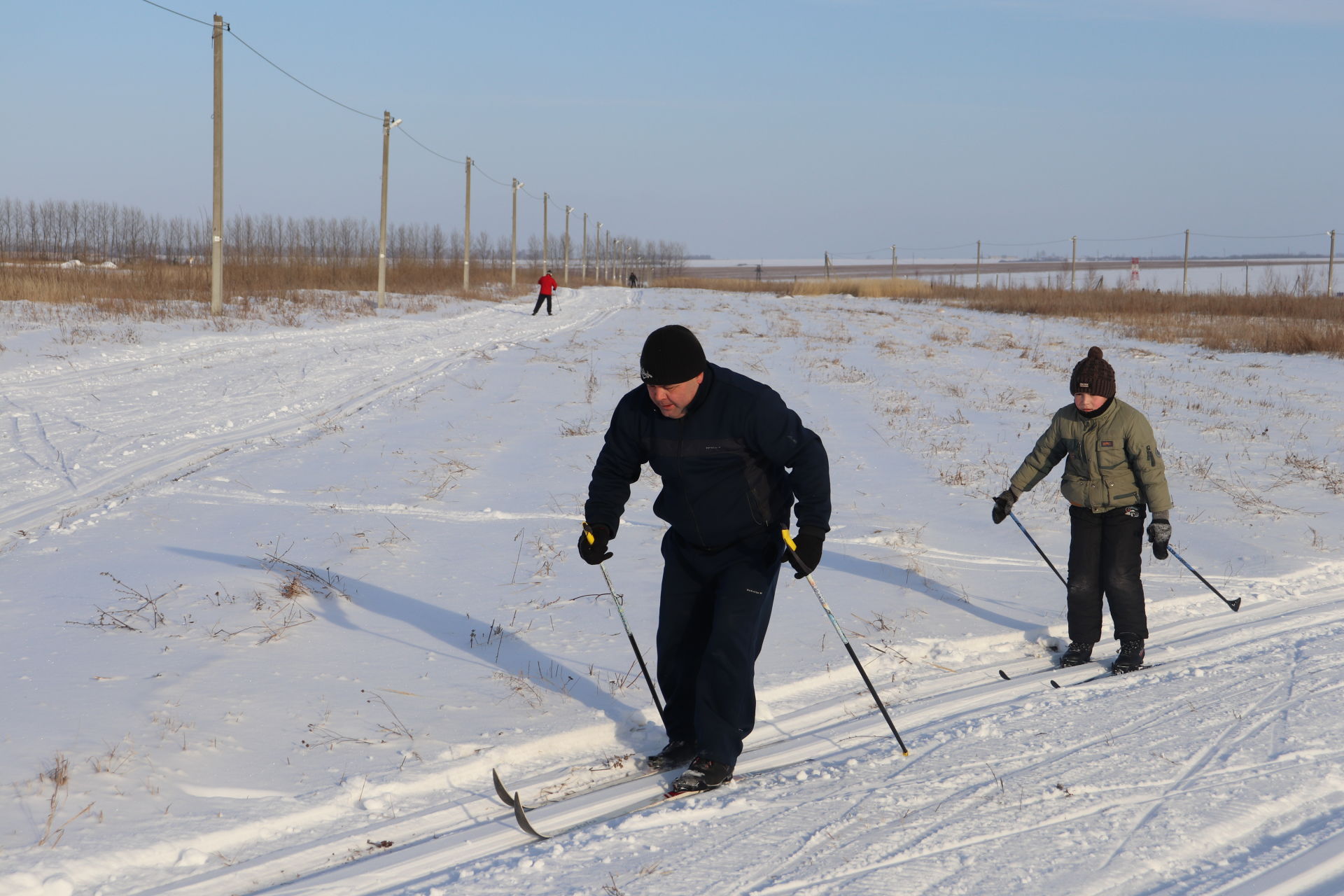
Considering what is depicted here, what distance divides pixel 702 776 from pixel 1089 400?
277 centimetres

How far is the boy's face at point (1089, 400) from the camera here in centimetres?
501

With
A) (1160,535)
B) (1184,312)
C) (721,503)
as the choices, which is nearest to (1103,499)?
(1160,535)

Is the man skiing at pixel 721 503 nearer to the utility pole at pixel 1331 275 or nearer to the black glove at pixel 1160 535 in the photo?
the black glove at pixel 1160 535

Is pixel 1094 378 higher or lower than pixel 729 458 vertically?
higher

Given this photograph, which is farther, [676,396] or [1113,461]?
[1113,461]

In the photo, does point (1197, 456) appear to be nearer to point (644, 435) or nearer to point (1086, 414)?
point (1086, 414)

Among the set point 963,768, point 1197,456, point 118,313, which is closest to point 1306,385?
point 1197,456

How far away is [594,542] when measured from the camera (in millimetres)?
3906

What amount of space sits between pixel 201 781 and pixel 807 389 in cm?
1196

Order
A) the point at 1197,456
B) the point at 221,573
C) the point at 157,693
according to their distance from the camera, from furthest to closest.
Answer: the point at 1197,456 < the point at 221,573 < the point at 157,693

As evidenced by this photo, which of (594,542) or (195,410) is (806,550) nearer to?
(594,542)

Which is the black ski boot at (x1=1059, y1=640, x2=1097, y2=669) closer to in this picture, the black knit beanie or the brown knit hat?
the brown knit hat

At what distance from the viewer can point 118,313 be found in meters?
18.8

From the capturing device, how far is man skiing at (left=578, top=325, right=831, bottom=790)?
11.7 ft
